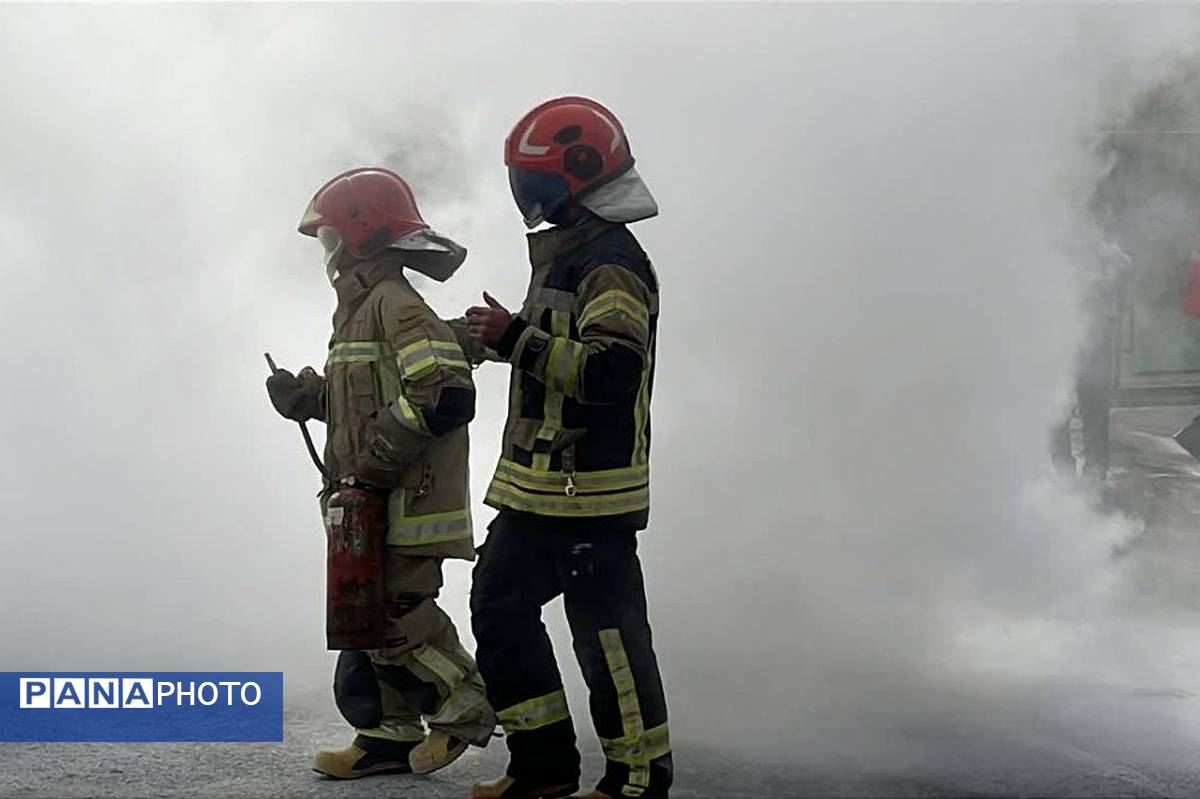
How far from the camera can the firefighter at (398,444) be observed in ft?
14.8

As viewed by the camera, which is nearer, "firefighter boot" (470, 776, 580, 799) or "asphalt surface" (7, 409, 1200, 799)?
"firefighter boot" (470, 776, 580, 799)

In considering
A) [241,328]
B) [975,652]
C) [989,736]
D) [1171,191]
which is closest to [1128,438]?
[1171,191]

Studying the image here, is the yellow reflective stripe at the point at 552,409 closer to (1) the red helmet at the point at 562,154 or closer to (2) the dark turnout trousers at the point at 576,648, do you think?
(2) the dark turnout trousers at the point at 576,648

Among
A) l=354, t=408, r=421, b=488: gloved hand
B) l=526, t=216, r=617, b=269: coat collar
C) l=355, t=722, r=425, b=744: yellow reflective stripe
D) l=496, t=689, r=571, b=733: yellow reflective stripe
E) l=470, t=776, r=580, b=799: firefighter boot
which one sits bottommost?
l=470, t=776, r=580, b=799: firefighter boot

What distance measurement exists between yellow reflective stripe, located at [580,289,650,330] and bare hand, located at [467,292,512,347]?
0.21 meters

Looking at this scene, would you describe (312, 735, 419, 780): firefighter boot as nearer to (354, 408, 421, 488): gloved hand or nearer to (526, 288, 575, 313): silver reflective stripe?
(354, 408, 421, 488): gloved hand

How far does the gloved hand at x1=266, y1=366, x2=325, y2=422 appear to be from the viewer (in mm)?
4770

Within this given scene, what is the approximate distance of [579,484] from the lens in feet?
13.8

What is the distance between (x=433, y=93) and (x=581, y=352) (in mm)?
2462

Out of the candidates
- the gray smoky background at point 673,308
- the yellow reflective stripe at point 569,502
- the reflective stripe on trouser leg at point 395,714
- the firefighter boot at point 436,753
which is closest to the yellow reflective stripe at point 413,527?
the yellow reflective stripe at point 569,502

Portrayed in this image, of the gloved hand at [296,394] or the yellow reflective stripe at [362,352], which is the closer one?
the yellow reflective stripe at [362,352]

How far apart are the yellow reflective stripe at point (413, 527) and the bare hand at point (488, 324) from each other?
0.74m

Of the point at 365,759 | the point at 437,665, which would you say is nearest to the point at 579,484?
the point at 437,665

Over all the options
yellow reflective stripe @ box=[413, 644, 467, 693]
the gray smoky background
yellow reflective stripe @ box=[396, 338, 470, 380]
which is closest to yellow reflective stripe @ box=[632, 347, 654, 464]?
yellow reflective stripe @ box=[396, 338, 470, 380]
